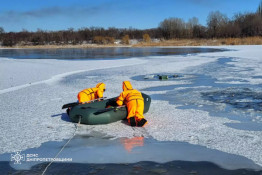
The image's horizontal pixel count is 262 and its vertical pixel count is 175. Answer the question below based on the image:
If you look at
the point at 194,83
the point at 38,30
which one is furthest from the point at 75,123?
the point at 38,30

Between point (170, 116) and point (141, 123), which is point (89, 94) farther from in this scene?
point (170, 116)

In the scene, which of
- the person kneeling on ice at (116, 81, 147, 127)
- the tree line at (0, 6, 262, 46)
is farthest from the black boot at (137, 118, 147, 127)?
the tree line at (0, 6, 262, 46)

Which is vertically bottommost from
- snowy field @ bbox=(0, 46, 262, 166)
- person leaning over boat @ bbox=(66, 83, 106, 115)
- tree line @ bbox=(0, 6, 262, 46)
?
snowy field @ bbox=(0, 46, 262, 166)

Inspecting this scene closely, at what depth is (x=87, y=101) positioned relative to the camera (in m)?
5.70

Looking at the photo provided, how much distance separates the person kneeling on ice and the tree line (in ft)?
162

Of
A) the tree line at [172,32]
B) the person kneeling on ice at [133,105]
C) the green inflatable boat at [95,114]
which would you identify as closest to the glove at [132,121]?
the person kneeling on ice at [133,105]

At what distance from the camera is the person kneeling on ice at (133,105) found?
4.94 metres

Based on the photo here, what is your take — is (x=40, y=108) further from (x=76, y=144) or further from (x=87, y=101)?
(x=76, y=144)

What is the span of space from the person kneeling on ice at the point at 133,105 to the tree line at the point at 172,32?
49406 millimetres

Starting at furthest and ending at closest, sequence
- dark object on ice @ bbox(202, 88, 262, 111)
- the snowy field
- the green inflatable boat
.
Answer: dark object on ice @ bbox(202, 88, 262, 111) < the green inflatable boat < the snowy field

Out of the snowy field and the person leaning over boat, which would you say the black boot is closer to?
the snowy field

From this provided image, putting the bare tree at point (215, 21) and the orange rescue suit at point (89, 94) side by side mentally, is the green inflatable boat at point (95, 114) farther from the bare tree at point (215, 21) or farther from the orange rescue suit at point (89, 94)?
the bare tree at point (215, 21)

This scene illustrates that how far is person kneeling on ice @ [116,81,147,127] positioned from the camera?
4.94m

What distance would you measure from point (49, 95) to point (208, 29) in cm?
5923
